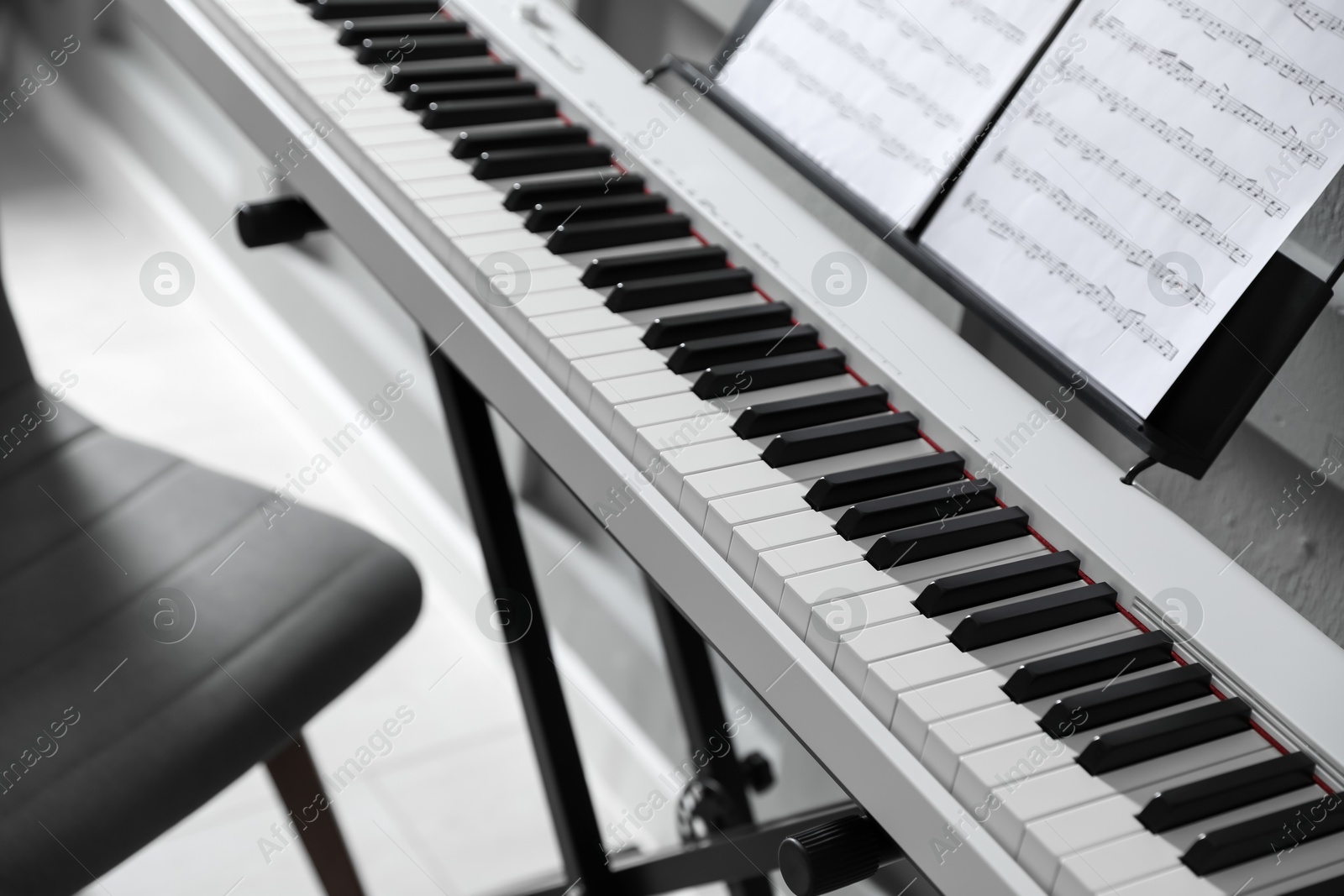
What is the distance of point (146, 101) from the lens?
128 inches

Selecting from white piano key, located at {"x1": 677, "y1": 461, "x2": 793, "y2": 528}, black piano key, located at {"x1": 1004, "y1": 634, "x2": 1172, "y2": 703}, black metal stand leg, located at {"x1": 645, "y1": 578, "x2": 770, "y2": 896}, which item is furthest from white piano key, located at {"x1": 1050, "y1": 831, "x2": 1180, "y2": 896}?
black metal stand leg, located at {"x1": 645, "y1": 578, "x2": 770, "y2": 896}

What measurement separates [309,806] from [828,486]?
63cm

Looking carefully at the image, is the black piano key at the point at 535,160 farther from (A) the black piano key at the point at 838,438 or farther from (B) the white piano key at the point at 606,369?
(A) the black piano key at the point at 838,438

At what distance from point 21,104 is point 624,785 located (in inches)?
109

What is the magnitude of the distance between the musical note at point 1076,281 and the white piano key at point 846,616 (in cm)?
29

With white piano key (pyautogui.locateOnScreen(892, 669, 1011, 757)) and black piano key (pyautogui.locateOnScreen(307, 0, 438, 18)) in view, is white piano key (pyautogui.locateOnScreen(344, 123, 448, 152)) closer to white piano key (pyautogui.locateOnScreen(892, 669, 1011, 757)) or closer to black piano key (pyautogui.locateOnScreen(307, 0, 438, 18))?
black piano key (pyautogui.locateOnScreen(307, 0, 438, 18))

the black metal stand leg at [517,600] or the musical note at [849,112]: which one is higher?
the musical note at [849,112]

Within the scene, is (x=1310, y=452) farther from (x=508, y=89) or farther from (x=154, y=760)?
(x=154, y=760)

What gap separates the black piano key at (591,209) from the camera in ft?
3.86

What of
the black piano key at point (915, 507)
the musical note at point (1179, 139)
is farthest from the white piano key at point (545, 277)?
the musical note at point (1179, 139)

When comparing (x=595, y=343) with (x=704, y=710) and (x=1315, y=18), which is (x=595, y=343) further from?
(x=704, y=710)

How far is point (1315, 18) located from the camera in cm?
91

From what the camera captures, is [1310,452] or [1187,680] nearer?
[1187,680]

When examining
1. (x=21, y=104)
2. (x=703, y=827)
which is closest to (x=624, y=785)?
(x=703, y=827)
